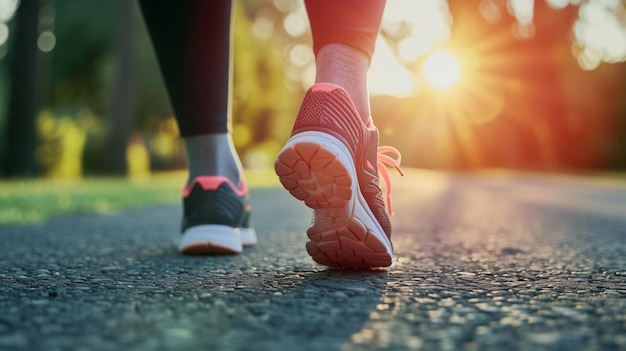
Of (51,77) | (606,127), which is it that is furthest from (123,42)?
(606,127)

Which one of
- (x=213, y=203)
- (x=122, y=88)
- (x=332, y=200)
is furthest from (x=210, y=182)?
(x=122, y=88)

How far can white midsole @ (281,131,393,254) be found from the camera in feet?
4.08

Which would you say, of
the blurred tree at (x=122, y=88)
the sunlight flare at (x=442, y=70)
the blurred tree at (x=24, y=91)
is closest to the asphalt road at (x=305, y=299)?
the blurred tree at (x=24, y=91)

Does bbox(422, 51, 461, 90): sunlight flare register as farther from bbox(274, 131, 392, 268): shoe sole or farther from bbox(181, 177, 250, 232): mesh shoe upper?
bbox(274, 131, 392, 268): shoe sole

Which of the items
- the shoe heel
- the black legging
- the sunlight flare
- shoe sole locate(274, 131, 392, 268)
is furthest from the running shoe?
the sunlight flare

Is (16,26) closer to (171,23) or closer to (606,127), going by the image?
(171,23)

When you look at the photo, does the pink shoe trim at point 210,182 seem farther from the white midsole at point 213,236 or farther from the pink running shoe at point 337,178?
the pink running shoe at point 337,178

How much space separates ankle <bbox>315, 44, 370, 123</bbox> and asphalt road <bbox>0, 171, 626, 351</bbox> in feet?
1.26

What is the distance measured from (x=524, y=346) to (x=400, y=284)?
0.46m

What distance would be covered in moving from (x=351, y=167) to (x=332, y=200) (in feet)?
0.25

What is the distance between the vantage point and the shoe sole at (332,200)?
123cm

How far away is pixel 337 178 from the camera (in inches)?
49.4

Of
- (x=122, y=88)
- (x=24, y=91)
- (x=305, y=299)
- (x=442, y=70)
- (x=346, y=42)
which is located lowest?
(x=305, y=299)

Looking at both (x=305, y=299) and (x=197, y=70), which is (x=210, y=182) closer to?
(x=197, y=70)
